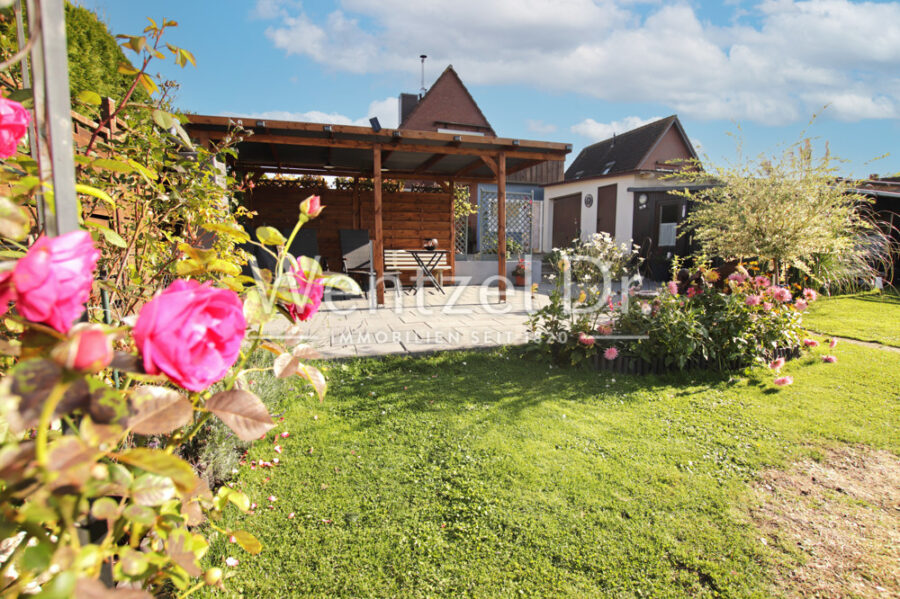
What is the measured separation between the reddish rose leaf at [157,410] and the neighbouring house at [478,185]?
46.7 ft

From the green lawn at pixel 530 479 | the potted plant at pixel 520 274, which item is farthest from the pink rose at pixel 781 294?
the potted plant at pixel 520 274

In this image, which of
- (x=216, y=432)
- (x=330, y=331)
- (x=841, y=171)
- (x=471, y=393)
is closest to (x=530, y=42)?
(x=841, y=171)

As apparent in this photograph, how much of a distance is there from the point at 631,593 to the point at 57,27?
2017 mm

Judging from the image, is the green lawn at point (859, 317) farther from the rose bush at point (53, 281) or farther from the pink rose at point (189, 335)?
the rose bush at point (53, 281)

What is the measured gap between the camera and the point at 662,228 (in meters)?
13.2

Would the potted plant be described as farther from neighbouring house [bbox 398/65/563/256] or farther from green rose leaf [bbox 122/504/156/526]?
green rose leaf [bbox 122/504/156/526]

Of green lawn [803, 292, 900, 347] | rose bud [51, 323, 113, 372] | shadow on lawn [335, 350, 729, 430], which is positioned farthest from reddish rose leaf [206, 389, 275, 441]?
green lawn [803, 292, 900, 347]

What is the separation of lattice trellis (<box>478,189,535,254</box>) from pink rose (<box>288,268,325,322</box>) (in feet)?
42.7

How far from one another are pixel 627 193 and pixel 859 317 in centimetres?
920

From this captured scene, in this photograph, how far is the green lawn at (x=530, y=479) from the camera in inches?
65.6

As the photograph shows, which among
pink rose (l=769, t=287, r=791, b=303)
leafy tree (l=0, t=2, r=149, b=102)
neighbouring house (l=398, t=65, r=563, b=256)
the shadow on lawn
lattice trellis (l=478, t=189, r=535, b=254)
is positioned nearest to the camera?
the shadow on lawn

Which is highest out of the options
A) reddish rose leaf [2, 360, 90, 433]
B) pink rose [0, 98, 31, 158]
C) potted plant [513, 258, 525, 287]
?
pink rose [0, 98, 31, 158]

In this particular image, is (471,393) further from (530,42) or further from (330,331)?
(530,42)

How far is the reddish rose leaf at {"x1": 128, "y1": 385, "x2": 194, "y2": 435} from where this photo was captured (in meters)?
0.50
